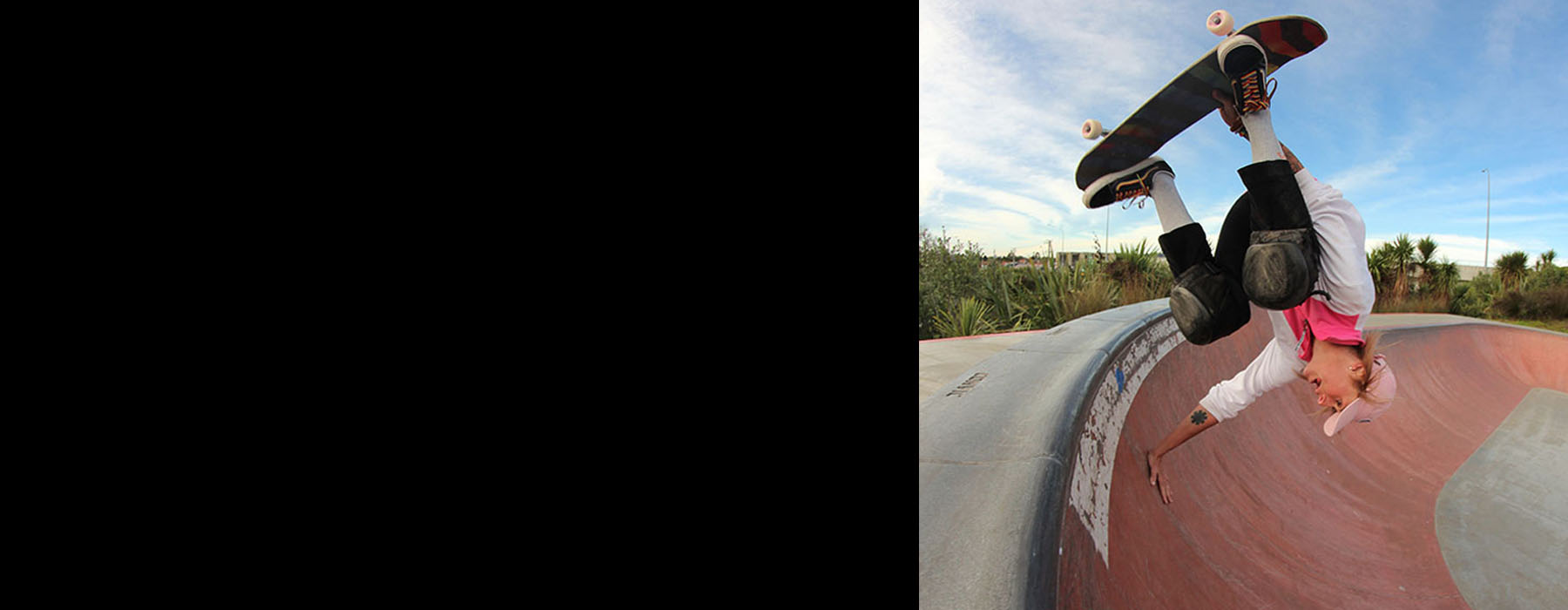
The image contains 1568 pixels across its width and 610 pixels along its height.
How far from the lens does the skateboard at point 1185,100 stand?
1.79m

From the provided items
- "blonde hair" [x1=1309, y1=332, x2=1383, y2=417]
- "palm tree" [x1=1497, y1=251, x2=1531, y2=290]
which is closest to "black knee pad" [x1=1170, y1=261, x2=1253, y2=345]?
"blonde hair" [x1=1309, y1=332, x2=1383, y2=417]

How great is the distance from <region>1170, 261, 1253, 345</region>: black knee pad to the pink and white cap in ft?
1.26

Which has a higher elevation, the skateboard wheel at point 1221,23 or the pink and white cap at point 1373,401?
the skateboard wheel at point 1221,23

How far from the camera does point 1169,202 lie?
2.18 meters

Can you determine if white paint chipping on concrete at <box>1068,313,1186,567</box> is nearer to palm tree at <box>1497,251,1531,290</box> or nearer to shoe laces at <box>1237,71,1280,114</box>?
shoe laces at <box>1237,71,1280,114</box>

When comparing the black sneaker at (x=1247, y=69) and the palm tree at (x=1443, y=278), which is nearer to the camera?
the black sneaker at (x=1247, y=69)

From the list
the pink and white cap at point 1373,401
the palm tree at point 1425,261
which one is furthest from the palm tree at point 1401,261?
the pink and white cap at point 1373,401

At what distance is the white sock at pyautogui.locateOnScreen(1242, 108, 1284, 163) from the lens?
5.95ft

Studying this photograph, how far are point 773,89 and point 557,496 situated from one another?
58cm

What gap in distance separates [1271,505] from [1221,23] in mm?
2156

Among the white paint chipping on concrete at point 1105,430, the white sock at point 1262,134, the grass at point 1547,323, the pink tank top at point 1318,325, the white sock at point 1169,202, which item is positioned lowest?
the white paint chipping on concrete at point 1105,430

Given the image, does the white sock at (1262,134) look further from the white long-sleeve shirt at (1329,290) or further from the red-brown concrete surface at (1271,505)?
the red-brown concrete surface at (1271,505)

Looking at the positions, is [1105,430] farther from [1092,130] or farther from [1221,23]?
[1221,23]

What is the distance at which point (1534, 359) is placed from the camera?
5.25 m
